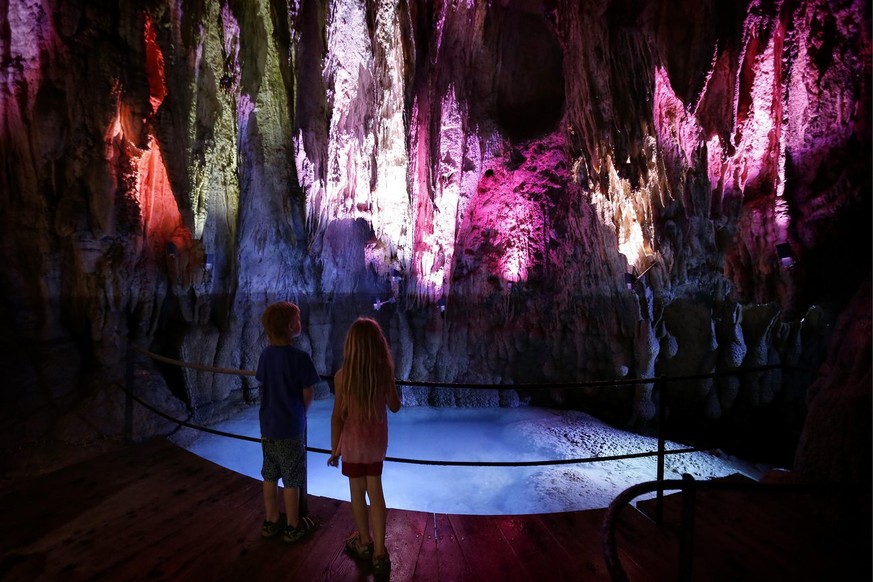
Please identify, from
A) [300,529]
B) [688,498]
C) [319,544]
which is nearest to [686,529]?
[688,498]

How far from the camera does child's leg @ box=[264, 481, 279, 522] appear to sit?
2.45 m

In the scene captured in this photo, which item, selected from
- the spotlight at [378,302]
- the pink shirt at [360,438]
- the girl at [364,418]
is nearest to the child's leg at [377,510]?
the girl at [364,418]

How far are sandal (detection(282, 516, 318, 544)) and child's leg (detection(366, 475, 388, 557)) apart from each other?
21.8 inches

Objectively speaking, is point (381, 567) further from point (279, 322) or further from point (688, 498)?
point (688, 498)

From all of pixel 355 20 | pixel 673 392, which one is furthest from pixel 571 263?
pixel 355 20

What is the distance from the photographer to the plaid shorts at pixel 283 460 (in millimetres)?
2404

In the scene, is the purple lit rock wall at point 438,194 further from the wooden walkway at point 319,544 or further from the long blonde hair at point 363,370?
the long blonde hair at point 363,370

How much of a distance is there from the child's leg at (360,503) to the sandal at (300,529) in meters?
0.44

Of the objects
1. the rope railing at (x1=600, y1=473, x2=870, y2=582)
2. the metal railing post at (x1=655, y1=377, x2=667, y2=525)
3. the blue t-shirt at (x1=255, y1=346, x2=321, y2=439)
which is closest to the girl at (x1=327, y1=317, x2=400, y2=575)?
the blue t-shirt at (x1=255, y1=346, x2=321, y2=439)

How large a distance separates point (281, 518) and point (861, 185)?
4304 millimetres

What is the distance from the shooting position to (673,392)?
10617mm

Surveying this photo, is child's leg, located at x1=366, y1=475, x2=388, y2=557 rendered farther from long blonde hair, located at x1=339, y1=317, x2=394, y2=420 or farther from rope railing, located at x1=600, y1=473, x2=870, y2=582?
rope railing, located at x1=600, y1=473, x2=870, y2=582

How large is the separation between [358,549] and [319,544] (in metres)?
0.31

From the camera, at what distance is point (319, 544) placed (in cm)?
245
